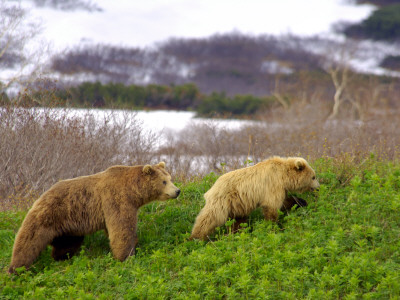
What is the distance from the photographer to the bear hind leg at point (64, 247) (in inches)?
255

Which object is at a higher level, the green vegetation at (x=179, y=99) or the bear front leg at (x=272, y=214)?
the green vegetation at (x=179, y=99)

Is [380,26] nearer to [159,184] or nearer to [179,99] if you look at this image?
[179,99]

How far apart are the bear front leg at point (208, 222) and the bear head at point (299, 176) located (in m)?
1.16

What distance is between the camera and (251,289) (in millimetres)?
4953

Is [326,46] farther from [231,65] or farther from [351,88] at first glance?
[231,65]

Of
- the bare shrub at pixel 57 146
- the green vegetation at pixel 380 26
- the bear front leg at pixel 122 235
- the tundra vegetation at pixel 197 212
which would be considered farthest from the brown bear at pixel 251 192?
the green vegetation at pixel 380 26

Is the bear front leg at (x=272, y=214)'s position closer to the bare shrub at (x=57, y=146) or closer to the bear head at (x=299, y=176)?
the bear head at (x=299, y=176)

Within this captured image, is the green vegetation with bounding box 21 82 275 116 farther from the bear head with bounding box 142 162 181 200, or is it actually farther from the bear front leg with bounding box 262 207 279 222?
the bear front leg with bounding box 262 207 279 222

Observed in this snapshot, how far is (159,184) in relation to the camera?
21.9 feet

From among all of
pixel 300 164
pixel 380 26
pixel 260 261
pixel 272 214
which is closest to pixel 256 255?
pixel 260 261

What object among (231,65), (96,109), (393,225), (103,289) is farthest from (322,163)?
(231,65)

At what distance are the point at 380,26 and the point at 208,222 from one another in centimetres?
4605

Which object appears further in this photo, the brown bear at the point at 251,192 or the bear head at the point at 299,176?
the bear head at the point at 299,176

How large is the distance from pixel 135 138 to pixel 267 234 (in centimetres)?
1019
